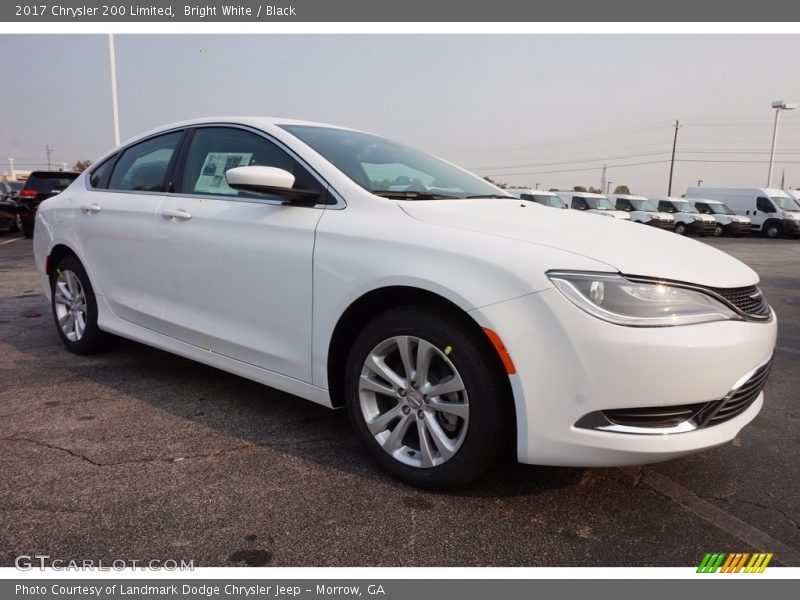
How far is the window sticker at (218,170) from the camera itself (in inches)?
129

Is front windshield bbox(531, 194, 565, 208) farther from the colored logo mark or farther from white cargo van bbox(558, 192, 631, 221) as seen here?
the colored logo mark

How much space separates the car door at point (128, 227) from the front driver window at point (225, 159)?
0.23 metres

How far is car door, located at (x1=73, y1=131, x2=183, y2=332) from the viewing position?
360 centimetres

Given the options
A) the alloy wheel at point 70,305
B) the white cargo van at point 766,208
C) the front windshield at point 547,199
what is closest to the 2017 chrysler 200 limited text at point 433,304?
the alloy wheel at point 70,305

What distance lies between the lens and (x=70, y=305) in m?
4.43

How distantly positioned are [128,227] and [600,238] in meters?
2.80

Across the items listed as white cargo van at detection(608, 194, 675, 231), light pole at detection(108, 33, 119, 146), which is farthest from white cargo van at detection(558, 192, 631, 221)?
light pole at detection(108, 33, 119, 146)

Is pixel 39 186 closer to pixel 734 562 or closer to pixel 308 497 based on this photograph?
pixel 308 497

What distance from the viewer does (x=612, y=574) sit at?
2.01m

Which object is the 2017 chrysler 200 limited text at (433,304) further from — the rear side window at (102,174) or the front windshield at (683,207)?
the front windshield at (683,207)

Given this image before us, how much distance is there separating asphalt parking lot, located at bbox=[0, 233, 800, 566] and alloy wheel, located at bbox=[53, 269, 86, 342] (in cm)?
83

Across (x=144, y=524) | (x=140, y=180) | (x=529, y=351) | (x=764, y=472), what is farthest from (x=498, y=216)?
(x=140, y=180)

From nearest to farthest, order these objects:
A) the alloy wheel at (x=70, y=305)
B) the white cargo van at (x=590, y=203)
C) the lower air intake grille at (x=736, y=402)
→ the lower air intake grille at (x=736, y=402) → the alloy wheel at (x=70, y=305) → the white cargo van at (x=590, y=203)
